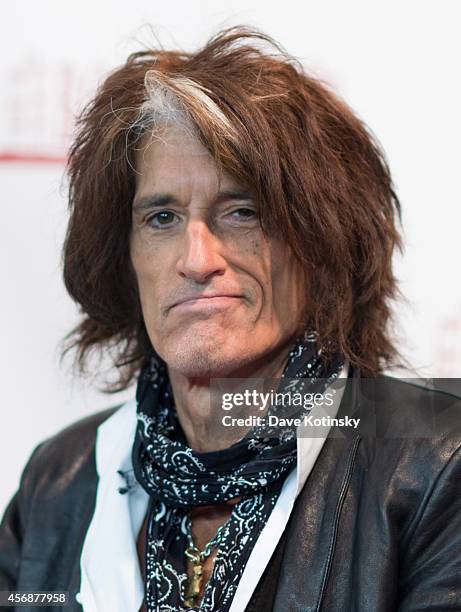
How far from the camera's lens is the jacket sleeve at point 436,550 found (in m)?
1.37

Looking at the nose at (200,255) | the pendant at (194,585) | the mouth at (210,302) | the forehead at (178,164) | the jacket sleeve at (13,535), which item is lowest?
the pendant at (194,585)

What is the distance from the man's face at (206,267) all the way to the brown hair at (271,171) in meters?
0.04

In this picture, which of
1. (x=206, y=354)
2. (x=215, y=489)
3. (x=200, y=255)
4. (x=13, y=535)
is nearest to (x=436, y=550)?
(x=215, y=489)

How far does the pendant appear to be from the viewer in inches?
60.6

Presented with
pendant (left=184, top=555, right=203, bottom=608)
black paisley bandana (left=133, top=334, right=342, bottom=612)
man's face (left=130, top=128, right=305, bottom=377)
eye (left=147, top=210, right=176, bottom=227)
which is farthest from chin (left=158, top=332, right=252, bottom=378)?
pendant (left=184, top=555, right=203, bottom=608)

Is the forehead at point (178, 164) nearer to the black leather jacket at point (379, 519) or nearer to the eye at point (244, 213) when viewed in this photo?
the eye at point (244, 213)

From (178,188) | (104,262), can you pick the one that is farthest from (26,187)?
(178,188)

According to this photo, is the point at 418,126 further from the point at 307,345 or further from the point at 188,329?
the point at 188,329

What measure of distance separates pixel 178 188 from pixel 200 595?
2.20ft

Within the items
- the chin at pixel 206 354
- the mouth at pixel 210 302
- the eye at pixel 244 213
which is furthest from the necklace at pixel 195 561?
the eye at pixel 244 213

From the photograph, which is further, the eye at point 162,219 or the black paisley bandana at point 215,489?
the eye at point 162,219

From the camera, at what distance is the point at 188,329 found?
5.12ft

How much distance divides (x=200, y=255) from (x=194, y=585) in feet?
1.78

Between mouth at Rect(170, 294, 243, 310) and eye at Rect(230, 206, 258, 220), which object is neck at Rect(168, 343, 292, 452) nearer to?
mouth at Rect(170, 294, 243, 310)
